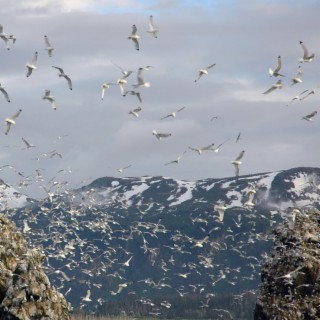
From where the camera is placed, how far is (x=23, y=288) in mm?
73188

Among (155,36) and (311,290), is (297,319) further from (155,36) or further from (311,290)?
(155,36)

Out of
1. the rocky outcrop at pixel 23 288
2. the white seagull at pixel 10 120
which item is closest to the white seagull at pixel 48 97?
the white seagull at pixel 10 120

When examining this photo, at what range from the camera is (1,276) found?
243ft

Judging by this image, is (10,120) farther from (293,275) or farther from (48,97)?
(293,275)

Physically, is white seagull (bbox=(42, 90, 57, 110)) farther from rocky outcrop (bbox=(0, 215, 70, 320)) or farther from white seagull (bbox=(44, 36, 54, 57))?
rocky outcrop (bbox=(0, 215, 70, 320))

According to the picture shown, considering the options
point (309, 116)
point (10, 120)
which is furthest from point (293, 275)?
point (10, 120)

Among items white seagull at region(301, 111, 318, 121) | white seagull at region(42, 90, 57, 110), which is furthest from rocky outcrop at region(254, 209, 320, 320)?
white seagull at region(42, 90, 57, 110)

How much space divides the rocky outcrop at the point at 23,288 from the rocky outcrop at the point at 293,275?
2036cm

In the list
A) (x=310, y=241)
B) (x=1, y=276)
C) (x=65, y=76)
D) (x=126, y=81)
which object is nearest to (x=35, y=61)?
(x=65, y=76)

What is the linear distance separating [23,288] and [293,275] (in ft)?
81.4

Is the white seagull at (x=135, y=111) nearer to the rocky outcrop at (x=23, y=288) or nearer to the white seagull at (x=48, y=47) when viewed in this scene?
the white seagull at (x=48, y=47)

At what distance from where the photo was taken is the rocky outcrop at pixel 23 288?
72438 mm

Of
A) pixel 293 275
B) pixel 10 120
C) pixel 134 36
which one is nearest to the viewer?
pixel 293 275

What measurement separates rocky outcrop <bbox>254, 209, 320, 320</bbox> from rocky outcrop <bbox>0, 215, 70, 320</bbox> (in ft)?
66.8
